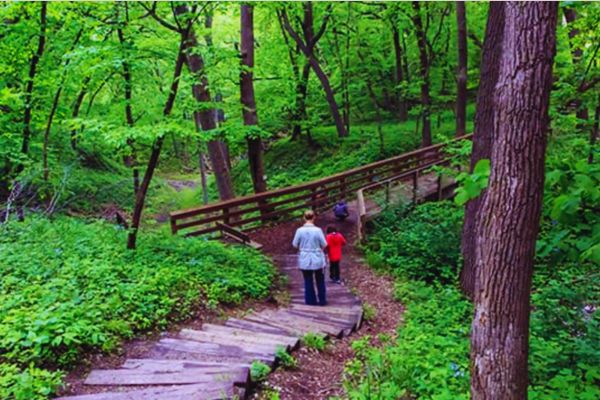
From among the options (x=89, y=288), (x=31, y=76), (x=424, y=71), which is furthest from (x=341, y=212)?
(x=31, y=76)

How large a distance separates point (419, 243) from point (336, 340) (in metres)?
4.34

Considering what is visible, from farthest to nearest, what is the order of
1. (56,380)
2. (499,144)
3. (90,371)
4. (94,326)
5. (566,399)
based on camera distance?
(94,326) → (90,371) → (56,380) → (566,399) → (499,144)

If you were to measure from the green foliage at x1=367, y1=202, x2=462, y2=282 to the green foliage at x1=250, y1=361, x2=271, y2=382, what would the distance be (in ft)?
16.3

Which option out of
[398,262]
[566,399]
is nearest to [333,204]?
[398,262]

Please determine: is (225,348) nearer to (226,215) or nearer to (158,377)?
(158,377)

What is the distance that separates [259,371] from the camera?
3875 mm

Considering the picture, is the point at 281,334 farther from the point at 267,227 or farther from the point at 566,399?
the point at 267,227

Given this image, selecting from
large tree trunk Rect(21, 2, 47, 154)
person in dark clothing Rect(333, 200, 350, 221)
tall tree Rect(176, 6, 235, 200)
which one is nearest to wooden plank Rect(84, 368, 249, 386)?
tall tree Rect(176, 6, 235, 200)

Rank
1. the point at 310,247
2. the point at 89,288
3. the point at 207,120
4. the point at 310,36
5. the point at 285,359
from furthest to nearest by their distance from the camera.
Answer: the point at 310,36 < the point at 207,120 < the point at 310,247 < the point at 89,288 < the point at 285,359

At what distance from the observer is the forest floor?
4.00 metres

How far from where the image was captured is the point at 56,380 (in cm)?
363

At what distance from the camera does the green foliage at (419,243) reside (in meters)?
8.41

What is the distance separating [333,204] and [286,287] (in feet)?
17.9

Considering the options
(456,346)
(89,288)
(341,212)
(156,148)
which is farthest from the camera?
(341,212)
